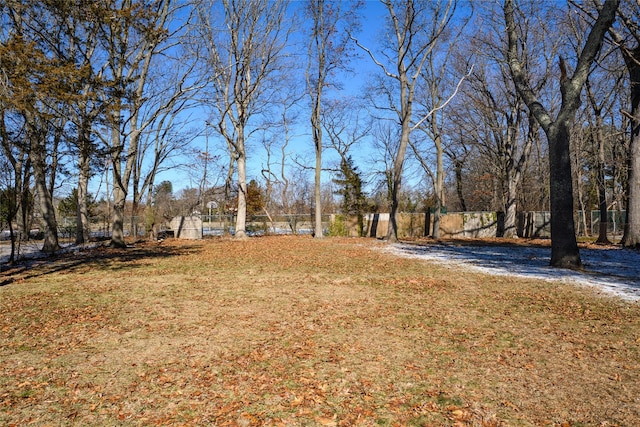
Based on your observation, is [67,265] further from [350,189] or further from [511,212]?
[350,189]

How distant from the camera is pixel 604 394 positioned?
314 centimetres

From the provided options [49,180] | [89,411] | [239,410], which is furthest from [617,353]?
[49,180]

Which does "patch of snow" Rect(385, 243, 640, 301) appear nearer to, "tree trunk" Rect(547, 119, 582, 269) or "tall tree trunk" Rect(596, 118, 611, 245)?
"tree trunk" Rect(547, 119, 582, 269)

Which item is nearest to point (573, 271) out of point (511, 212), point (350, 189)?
point (511, 212)

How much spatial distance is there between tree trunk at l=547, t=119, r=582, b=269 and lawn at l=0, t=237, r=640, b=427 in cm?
246

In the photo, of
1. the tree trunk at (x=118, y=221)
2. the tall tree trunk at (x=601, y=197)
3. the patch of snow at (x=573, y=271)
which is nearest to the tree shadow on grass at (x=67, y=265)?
the tree trunk at (x=118, y=221)

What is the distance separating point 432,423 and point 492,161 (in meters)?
26.5

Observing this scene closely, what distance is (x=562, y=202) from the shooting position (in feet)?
30.8

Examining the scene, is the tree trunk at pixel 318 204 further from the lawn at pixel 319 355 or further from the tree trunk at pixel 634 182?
the lawn at pixel 319 355

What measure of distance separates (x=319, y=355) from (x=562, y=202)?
8126mm

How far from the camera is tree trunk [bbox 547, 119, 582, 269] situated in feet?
30.6

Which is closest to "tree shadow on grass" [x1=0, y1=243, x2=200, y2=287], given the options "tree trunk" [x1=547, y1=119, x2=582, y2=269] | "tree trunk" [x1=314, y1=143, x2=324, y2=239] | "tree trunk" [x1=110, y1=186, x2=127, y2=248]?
"tree trunk" [x1=110, y1=186, x2=127, y2=248]

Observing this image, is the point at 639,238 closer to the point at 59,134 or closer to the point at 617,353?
the point at 617,353

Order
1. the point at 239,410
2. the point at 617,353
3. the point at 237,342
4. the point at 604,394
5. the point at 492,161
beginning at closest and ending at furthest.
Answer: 1. the point at 239,410
2. the point at 604,394
3. the point at 617,353
4. the point at 237,342
5. the point at 492,161
